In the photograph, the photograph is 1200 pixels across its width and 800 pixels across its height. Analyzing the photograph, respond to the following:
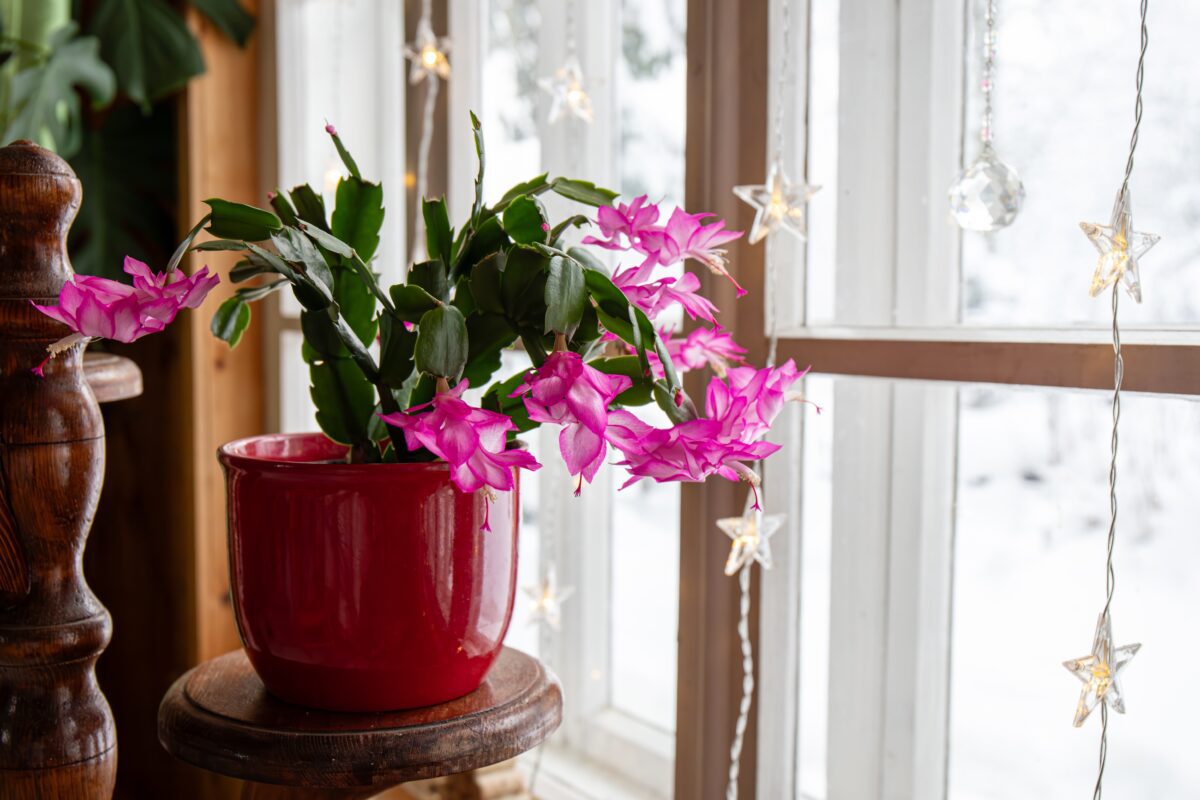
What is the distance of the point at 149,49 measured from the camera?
5.16 ft

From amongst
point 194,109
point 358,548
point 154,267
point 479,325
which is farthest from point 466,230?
point 154,267

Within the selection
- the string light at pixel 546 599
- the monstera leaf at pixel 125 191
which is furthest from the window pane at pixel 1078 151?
the monstera leaf at pixel 125 191

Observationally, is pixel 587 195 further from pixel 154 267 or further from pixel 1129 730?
pixel 154 267

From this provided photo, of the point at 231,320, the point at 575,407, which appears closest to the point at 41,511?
the point at 231,320

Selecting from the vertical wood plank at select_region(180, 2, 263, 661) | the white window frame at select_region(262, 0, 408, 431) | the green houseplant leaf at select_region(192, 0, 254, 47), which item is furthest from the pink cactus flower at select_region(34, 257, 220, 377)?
the green houseplant leaf at select_region(192, 0, 254, 47)

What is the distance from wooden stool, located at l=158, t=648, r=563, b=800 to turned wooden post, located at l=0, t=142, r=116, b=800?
0.06 m

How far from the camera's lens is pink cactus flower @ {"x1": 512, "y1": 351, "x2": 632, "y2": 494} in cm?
50

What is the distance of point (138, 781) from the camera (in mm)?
1806

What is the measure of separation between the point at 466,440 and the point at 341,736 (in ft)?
0.76

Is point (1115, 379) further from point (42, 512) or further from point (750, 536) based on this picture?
point (42, 512)

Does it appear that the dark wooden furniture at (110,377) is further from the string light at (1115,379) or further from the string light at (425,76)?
the string light at (1115,379)

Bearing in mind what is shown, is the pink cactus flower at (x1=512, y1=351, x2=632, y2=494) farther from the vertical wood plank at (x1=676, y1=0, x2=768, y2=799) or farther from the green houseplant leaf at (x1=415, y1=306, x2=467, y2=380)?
the vertical wood plank at (x1=676, y1=0, x2=768, y2=799)

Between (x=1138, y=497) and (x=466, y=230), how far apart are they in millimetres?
513

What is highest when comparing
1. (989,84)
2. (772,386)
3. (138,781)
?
(989,84)
